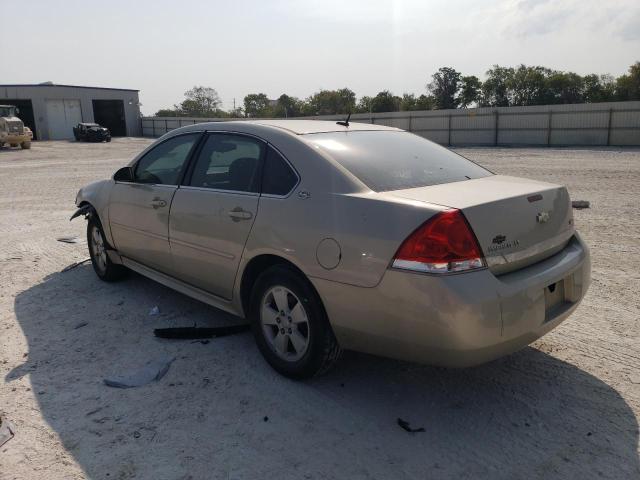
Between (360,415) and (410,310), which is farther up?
(410,310)

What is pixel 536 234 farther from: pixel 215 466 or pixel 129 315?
pixel 129 315

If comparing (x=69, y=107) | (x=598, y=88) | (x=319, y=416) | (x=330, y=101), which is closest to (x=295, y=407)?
(x=319, y=416)

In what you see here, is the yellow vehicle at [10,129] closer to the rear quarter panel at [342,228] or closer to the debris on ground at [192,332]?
the debris on ground at [192,332]

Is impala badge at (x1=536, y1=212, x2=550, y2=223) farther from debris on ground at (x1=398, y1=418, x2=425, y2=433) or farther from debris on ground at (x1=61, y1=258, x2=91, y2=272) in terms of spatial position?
debris on ground at (x1=61, y1=258, x2=91, y2=272)

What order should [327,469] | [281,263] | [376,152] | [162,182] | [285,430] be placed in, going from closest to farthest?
[327,469], [285,430], [281,263], [376,152], [162,182]

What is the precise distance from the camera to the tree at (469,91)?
70.8m

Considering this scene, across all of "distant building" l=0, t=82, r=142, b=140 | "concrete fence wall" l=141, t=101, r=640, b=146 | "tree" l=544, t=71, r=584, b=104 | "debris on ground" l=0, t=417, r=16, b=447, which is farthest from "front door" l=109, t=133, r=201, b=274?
"tree" l=544, t=71, r=584, b=104

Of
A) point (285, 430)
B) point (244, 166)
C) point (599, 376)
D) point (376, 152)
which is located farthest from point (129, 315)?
point (599, 376)

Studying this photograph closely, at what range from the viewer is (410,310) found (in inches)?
111

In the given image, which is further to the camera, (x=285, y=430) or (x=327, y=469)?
Result: (x=285, y=430)

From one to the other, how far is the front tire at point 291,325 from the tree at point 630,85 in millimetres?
55668

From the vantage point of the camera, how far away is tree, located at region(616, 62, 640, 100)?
50091mm

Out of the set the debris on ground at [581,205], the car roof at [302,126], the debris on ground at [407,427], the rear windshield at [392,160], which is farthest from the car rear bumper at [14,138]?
the debris on ground at [407,427]

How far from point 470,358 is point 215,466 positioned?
4.63 ft
